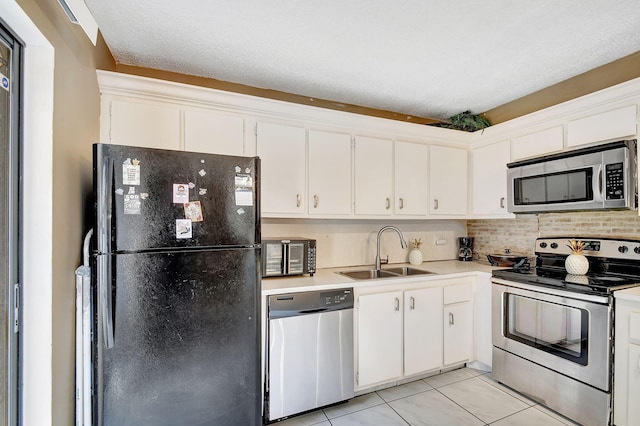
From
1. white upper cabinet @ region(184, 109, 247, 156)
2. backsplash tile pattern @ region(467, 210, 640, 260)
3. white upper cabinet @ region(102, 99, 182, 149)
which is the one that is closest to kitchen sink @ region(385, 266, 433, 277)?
backsplash tile pattern @ region(467, 210, 640, 260)

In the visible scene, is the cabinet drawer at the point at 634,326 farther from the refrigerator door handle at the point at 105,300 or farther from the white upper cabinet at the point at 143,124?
the white upper cabinet at the point at 143,124

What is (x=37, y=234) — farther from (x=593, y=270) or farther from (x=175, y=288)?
(x=593, y=270)

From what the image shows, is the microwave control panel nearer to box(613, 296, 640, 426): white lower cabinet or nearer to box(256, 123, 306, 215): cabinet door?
box(613, 296, 640, 426): white lower cabinet

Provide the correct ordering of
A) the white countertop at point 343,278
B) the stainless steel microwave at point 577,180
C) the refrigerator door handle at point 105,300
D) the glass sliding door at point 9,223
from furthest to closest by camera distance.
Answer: the white countertop at point 343,278
the stainless steel microwave at point 577,180
the refrigerator door handle at point 105,300
the glass sliding door at point 9,223

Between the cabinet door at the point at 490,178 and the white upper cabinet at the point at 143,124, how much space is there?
2.71 m

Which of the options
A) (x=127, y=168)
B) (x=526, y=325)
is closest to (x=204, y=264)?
(x=127, y=168)

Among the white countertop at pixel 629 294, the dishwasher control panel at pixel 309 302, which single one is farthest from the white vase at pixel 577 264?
the dishwasher control panel at pixel 309 302

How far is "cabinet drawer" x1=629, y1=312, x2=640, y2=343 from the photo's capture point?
1.71 metres

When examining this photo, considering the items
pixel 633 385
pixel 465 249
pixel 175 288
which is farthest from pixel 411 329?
pixel 175 288

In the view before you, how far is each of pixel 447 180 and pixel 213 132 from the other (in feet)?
7.23

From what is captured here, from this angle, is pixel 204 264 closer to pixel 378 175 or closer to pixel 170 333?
pixel 170 333

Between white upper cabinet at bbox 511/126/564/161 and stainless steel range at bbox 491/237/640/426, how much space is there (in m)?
0.74

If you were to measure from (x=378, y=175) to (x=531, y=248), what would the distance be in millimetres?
1587

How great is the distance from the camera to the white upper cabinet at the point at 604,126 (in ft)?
6.51
